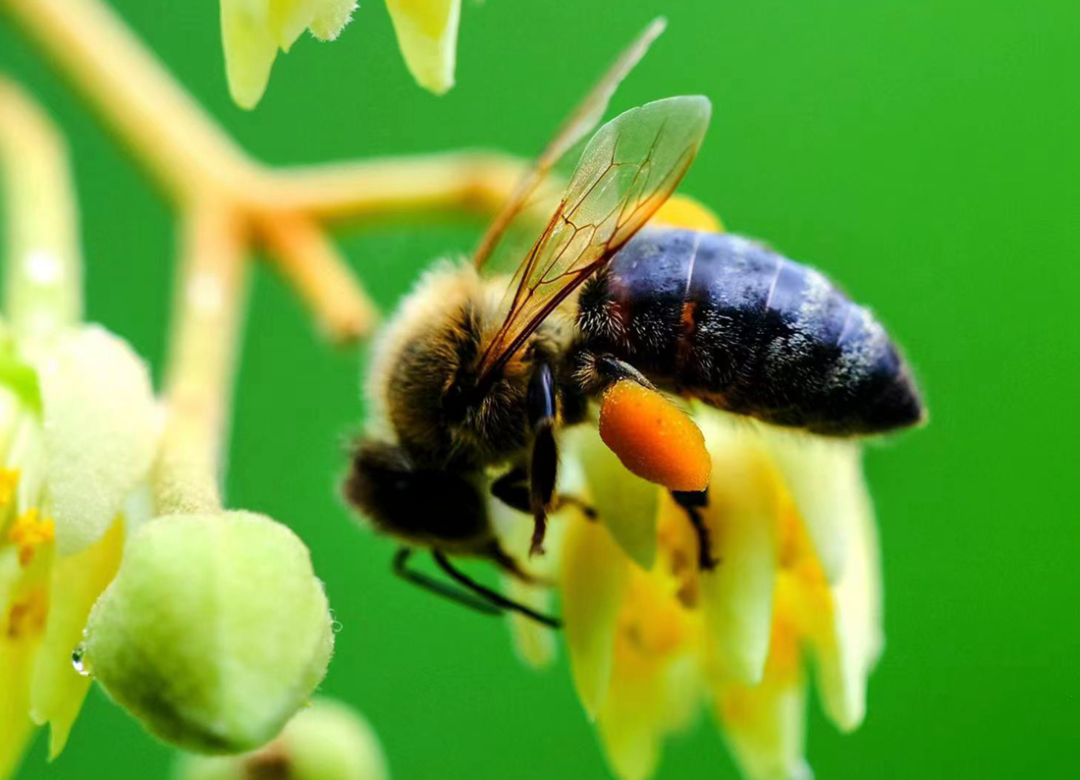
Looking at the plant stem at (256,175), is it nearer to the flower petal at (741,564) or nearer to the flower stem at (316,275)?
the flower stem at (316,275)

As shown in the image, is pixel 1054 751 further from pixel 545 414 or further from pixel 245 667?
pixel 245 667

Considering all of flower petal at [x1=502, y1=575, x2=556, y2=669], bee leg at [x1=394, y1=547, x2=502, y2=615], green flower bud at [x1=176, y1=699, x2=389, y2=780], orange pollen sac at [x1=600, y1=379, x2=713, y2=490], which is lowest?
green flower bud at [x1=176, y1=699, x2=389, y2=780]

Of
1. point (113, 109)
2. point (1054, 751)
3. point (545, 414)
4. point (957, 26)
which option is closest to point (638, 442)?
point (545, 414)

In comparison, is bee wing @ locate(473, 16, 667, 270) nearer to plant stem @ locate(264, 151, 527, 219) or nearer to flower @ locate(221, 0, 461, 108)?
flower @ locate(221, 0, 461, 108)

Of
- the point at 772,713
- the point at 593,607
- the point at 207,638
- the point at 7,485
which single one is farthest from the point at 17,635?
the point at 772,713

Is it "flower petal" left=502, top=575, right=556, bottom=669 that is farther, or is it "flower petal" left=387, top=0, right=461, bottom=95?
"flower petal" left=502, top=575, right=556, bottom=669

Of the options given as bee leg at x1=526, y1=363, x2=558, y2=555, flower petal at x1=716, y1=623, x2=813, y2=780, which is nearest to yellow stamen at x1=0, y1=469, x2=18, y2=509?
bee leg at x1=526, y1=363, x2=558, y2=555

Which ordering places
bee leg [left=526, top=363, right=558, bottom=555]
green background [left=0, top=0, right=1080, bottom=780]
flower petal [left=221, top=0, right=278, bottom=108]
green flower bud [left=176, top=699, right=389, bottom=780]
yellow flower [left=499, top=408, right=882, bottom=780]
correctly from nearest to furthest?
flower petal [left=221, top=0, right=278, bottom=108]
bee leg [left=526, top=363, right=558, bottom=555]
yellow flower [left=499, top=408, right=882, bottom=780]
green flower bud [left=176, top=699, right=389, bottom=780]
green background [left=0, top=0, right=1080, bottom=780]
